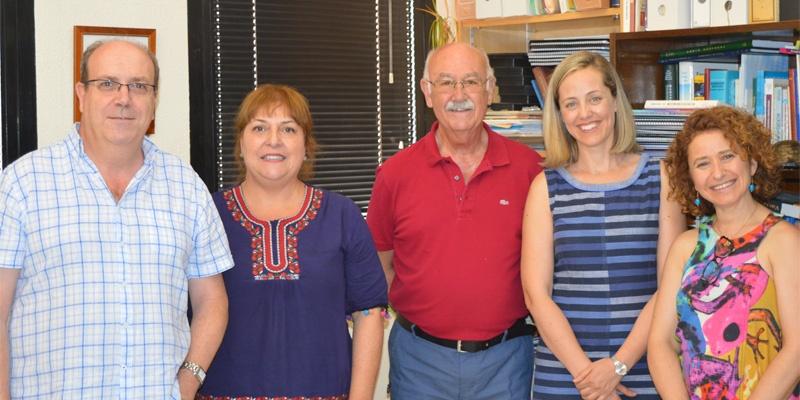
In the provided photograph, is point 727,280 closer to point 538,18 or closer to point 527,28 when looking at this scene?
point 538,18

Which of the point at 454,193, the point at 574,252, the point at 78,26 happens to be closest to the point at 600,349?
the point at 574,252

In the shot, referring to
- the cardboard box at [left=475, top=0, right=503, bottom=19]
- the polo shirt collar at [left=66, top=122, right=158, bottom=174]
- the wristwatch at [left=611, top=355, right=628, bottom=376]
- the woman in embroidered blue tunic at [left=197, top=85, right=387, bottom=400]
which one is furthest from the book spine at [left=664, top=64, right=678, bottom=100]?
the polo shirt collar at [left=66, top=122, right=158, bottom=174]

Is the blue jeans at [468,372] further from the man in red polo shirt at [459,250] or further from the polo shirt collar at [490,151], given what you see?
the polo shirt collar at [490,151]

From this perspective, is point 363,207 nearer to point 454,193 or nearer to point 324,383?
point 454,193

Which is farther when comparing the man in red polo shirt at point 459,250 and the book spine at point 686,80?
the book spine at point 686,80

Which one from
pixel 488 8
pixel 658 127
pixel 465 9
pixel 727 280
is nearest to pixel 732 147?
pixel 727 280

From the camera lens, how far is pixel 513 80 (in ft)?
12.7

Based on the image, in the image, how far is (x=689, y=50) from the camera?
3.35 m

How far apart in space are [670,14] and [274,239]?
172cm

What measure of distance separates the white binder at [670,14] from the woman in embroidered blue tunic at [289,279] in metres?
1.47

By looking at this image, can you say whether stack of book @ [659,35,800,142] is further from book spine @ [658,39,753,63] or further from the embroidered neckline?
the embroidered neckline

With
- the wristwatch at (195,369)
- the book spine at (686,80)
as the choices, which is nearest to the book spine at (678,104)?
the book spine at (686,80)

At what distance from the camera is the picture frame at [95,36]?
3.50 metres

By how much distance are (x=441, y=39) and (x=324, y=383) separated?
230 centimetres
